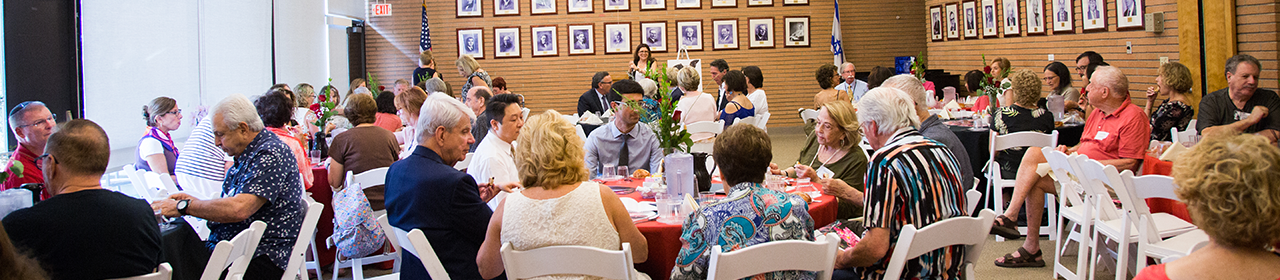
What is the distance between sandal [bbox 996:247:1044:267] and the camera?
16.3 feet

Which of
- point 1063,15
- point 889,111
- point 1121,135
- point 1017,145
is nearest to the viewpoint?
point 889,111

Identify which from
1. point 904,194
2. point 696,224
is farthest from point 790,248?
point 904,194

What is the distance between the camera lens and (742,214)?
261 centimetres

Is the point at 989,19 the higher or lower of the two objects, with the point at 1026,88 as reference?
higher

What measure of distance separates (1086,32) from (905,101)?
7676mm

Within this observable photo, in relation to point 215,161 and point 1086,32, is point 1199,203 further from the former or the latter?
point 1086,32

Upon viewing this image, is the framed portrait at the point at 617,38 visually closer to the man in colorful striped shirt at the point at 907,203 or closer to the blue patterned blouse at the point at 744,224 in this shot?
the man in colorful striped shirt at the point at 907,203

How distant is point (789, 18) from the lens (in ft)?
45.8

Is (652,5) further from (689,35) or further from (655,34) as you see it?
(689,35)

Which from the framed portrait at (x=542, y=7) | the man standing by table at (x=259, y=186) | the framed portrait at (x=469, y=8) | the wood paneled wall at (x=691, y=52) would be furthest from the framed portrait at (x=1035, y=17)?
the man standing by table at (x=259, y=186)

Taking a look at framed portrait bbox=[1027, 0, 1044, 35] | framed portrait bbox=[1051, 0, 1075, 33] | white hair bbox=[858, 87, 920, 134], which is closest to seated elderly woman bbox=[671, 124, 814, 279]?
white hair bbox=[858, 87, 920, 134]

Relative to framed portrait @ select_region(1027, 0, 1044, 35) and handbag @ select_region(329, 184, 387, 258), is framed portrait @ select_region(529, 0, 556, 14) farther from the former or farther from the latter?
handbag @ select_region(329, 184, 387, 258)

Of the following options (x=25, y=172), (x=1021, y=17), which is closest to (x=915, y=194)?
(x=25, y=172)

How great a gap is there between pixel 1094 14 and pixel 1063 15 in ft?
2.17
